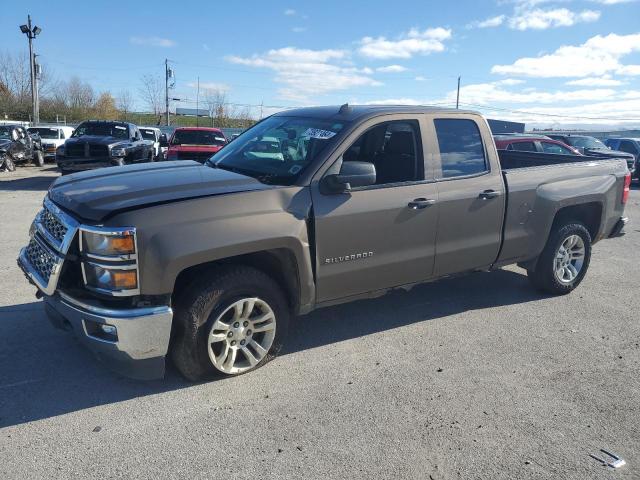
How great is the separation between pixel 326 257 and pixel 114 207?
1516 millimetres

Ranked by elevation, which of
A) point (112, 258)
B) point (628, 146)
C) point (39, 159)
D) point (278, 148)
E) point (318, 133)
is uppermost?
point (628, 146)

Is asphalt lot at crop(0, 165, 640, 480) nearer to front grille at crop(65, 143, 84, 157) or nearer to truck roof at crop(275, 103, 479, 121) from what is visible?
truck roof at crop(275, 103, 479, 121)

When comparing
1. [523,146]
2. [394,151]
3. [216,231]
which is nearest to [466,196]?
[394,151]

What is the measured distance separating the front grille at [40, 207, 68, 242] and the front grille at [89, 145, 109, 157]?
422 inches

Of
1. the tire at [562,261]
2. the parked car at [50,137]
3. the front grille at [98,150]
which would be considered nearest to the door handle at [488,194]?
the tire at [562,261]

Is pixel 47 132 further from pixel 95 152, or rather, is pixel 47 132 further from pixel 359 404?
pixel 359 404

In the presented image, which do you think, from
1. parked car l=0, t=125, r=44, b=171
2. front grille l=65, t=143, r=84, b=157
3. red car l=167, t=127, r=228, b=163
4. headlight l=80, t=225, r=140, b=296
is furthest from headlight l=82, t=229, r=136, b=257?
parked car l=0, t=125, r=44, b=171

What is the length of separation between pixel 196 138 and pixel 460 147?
35.6ft

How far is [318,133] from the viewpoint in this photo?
434 centimetres

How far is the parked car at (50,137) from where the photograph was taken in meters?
22.9

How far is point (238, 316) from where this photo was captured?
3.75m

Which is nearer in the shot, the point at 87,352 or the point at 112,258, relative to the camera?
the point at 112,258

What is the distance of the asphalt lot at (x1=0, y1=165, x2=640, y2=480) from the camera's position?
2.99 m

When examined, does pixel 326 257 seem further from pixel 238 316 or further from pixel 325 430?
pixel 325 430
